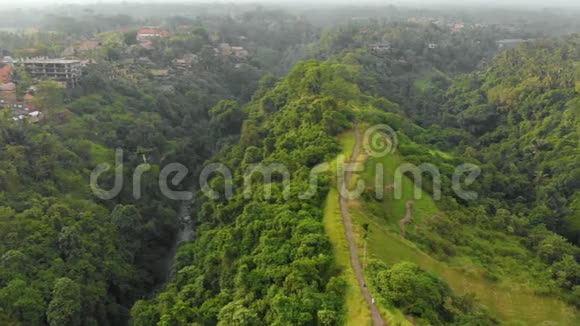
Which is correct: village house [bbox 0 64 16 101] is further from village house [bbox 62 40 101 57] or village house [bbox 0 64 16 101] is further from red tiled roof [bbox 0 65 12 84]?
village house [bbox 62 40 101 57]

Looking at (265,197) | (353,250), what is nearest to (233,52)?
(265,197)

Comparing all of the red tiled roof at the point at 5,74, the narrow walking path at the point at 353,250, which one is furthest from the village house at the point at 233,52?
the narrow walking path at the point at 353,250

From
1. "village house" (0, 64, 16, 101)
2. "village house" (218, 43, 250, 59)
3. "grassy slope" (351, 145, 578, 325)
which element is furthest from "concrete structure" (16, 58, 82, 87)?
"grassy slope" (351, 145, 578, 325)

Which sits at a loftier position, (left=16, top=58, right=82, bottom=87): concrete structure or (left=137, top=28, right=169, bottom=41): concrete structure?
(left=137, top=28, right=169, bottom=41): concrete structure

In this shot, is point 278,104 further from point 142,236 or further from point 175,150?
point 142,236

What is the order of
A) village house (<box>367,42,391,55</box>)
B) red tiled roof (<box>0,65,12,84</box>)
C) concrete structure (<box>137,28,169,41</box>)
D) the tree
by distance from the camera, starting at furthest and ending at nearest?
concrete structure (<box>137,28,169,41</box>), village house (<box>367,42,391,55</box>), red tiled roof (<box>0,65,12,84</box>), the tree

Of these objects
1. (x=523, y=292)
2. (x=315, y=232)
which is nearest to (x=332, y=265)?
(x=315, y=232)

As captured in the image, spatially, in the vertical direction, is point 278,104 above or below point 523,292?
above
